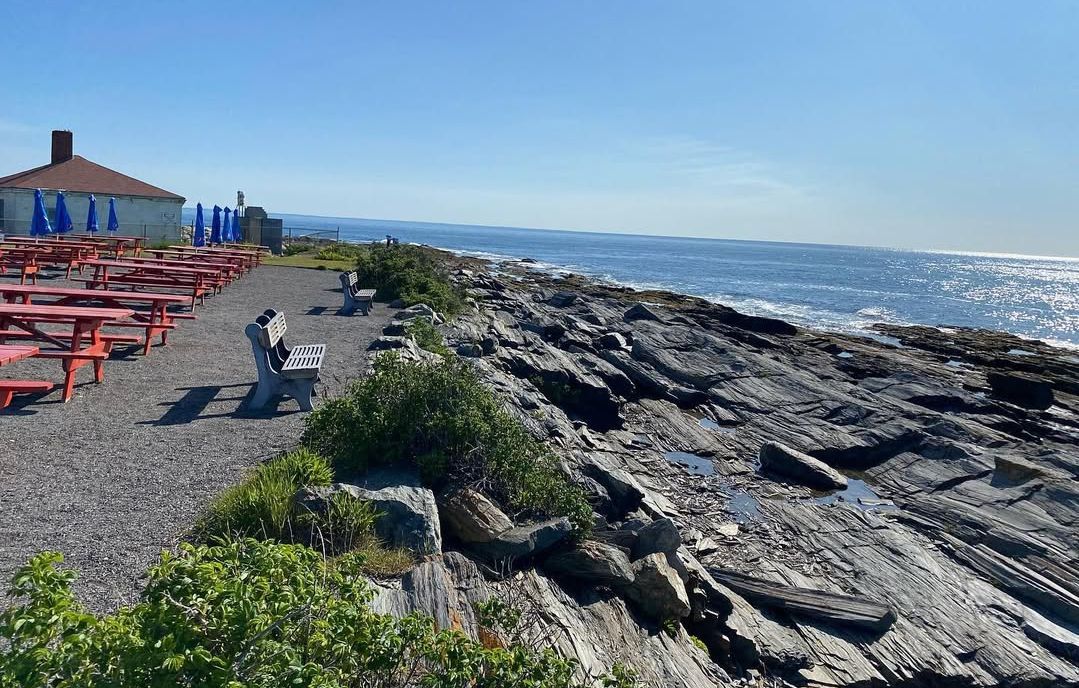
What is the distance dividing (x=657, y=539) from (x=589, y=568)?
108cm

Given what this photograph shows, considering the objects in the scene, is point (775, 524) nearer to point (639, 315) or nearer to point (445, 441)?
point (445, 441)

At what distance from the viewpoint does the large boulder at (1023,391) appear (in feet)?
62.0

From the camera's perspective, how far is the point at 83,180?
3409cm

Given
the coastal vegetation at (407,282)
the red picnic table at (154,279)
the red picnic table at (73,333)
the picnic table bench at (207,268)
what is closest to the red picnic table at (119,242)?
the picnic table bench at (207,268)

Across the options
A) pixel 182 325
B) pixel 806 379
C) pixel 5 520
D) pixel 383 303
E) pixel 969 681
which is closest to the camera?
pixel 5 520

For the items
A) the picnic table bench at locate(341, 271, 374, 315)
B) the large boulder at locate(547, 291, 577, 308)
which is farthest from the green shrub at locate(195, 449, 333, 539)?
the large boulder at locate(547, 291, 577, 308)

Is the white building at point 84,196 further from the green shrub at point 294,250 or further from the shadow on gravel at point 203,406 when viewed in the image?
the shadow on gravel at point 203,406

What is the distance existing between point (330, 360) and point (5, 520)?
6688mm

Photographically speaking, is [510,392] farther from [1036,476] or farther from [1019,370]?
[1019,370]

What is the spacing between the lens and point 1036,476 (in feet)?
37.3

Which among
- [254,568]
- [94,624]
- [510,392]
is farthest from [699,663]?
[510,392]

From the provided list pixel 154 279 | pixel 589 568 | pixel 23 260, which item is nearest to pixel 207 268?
pixel 154 279

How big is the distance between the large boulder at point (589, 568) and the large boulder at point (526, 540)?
13 cm

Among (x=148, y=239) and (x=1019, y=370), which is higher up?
(x=148, y=239)
